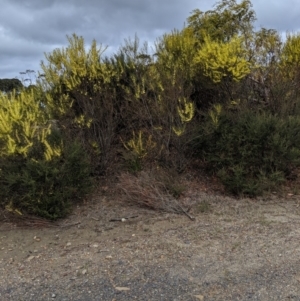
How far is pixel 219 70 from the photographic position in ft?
23.8

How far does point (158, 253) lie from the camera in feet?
15.0

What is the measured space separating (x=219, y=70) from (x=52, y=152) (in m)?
3.43

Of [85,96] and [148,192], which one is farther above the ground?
[85,96]

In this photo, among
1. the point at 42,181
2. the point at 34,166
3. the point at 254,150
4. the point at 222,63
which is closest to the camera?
the point at 34,166

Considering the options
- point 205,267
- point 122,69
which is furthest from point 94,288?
point 122,69

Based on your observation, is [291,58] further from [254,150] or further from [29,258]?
[29,258]

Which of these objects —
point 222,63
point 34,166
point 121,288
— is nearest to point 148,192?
point 34,166

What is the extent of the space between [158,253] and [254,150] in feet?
8.94

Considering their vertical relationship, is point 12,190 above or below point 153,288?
above

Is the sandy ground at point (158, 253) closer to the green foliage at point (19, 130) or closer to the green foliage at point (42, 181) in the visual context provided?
the green foliage at point (42, 181)

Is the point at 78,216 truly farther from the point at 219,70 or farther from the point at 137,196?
the point at 219,70

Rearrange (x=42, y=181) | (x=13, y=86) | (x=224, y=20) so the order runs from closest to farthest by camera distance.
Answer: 1. (x=42, y=181)
2. (x=13, y=86)
3. (x=224, y=20)

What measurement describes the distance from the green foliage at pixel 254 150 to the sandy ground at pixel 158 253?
0.34 meters

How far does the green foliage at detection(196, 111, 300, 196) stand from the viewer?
252 inches
